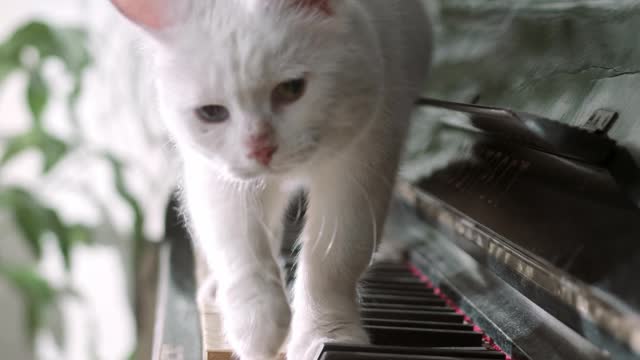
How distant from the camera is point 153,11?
904mm

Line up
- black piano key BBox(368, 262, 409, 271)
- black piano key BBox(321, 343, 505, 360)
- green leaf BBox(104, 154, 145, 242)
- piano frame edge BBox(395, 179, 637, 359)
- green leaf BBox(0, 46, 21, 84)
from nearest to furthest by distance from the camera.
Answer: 1. piano frame edge BBox(395, 179, 637, 359)
2. black piano key BBox(321, 343, 505, 360)
3. black piano key BBox(368, 262, 409, 271)
4. green leaf BBox(0, 46, 21, 84)
5. green leaf BBox(104, 154, 145, 242)

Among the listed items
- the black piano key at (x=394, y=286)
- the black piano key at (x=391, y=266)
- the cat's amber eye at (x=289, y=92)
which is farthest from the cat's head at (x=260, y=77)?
the black piano key at (x=391, y=266)

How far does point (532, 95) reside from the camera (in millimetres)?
949

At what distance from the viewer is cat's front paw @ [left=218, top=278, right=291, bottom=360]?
0.96 meters

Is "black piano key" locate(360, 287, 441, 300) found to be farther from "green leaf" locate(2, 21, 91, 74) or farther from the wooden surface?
"green leaf" locate(2, 21, 91, 74)

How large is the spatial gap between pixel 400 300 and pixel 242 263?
0.22 metres

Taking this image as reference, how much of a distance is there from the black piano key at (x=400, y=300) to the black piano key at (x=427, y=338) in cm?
16

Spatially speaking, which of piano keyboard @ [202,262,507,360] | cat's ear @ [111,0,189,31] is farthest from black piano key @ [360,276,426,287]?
cat's ear @ [111,0,189,31]

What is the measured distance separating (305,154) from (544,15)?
314 millimetres

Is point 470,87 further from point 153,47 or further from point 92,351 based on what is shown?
point 92,351

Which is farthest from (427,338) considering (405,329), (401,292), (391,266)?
(391,266)

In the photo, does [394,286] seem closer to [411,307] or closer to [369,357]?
[411,307]

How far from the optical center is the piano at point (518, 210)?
73cm

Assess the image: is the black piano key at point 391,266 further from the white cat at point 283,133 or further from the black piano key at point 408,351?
the black piano key at point 408,351
